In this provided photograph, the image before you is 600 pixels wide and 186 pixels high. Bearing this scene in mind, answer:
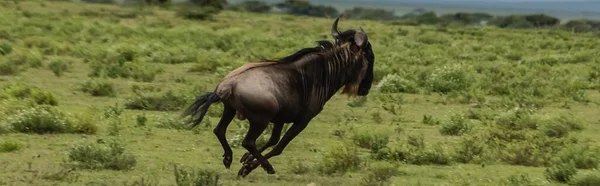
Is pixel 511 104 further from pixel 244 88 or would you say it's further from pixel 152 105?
pixel 244 88

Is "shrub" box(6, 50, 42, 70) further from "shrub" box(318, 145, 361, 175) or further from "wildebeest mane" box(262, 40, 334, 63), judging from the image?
"wildebeest mane" box(262, 40, 334, 63)

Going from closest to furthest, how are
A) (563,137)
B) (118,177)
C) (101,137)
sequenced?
(118,177) < (101,137) < (563,137)

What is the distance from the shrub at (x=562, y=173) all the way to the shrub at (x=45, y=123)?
5803 millimetres

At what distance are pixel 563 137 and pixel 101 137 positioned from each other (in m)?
6.35

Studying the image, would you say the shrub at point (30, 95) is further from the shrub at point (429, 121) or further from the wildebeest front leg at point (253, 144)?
the wildebeest front leg at point (253, 144)

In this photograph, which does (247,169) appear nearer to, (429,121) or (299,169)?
(299,169)

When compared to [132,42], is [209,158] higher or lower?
higher

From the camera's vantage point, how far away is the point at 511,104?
17.9 metres

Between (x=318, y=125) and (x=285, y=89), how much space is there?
18.8 feet

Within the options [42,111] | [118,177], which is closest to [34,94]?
[42,111]

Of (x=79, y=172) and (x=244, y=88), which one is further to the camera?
(x=79, y=172)

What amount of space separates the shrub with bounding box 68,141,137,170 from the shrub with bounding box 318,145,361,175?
6.45 feet

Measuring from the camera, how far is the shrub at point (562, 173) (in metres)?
9.60

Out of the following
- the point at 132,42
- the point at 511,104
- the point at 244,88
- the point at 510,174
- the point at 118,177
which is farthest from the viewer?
the point at 132,42
